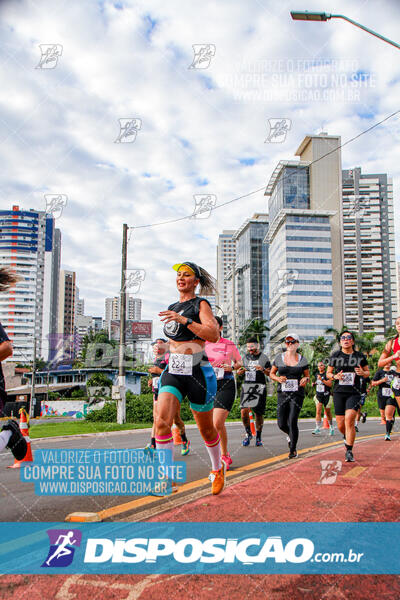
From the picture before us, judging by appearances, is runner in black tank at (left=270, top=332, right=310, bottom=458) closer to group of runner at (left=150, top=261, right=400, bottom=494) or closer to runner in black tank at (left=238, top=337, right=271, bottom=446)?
group of runner at (left=150, top=261, right=400, bottom=494)

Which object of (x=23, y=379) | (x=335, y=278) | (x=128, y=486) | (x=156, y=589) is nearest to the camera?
(x=156, y=589)

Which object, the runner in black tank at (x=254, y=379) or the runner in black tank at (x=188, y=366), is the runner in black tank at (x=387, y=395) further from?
the runner in black tank at (x=188, y=366)

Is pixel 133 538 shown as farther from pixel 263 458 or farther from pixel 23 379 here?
pixel 23 379

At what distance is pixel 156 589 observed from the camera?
2.32m

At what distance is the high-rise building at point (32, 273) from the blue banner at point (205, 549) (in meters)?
120

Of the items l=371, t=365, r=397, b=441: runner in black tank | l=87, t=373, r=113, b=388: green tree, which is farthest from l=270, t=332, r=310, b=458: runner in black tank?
l=87, t=373, r=113, b=388: green tree

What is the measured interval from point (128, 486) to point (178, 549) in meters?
2.23

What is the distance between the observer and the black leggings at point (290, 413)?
7.00 meters

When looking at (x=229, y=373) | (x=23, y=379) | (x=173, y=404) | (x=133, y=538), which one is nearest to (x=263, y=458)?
(x=229, y=373)

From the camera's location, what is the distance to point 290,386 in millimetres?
7297

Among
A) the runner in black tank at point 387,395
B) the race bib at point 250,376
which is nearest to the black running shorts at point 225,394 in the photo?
the race bib at point 250,376

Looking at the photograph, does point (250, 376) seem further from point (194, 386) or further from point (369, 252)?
point (369, 252)

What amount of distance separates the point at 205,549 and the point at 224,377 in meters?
3.75

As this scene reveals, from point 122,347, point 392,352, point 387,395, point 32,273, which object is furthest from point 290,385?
point 32,273
